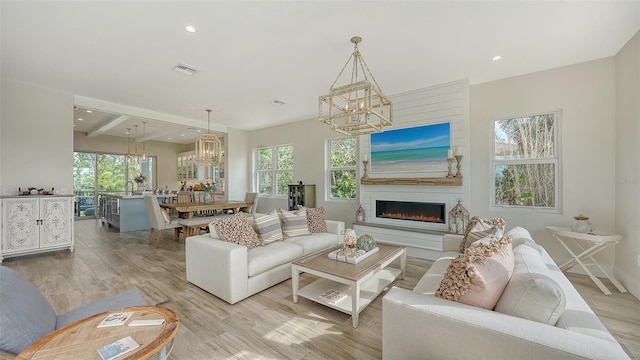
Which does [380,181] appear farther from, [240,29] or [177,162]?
[177,162]

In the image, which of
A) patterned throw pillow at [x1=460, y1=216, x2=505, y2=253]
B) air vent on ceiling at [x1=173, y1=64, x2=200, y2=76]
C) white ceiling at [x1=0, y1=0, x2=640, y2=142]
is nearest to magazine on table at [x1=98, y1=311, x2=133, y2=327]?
white ceiling at [x1=0, y1=0, x2=640, y2=142]

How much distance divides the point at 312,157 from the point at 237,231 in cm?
372

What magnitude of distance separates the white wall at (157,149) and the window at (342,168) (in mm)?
7441

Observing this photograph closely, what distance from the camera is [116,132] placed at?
830 cm

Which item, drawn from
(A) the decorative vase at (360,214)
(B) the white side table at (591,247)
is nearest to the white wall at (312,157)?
(A) the decorative vase at (360,214)

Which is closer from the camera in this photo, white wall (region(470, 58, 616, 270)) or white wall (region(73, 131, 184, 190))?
white wall (region(470, 58, 616, 270))

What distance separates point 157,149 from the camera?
32.8ft

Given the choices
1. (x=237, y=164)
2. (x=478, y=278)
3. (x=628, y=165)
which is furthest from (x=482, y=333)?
(x=237, y=164)

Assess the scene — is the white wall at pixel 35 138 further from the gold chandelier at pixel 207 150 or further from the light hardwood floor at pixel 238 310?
the gold chandelier at pixel 207 150

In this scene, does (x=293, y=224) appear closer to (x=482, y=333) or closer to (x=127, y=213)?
(x=482, y=333)

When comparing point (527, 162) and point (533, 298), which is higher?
point (527, 162)

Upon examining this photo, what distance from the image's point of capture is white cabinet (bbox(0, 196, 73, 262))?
3965 mm

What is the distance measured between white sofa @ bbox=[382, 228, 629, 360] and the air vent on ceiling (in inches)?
150

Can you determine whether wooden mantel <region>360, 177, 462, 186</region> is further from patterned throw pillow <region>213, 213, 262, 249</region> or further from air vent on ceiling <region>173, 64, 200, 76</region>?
air vent on ceiling <region>173, 64, 200, 76</region>
